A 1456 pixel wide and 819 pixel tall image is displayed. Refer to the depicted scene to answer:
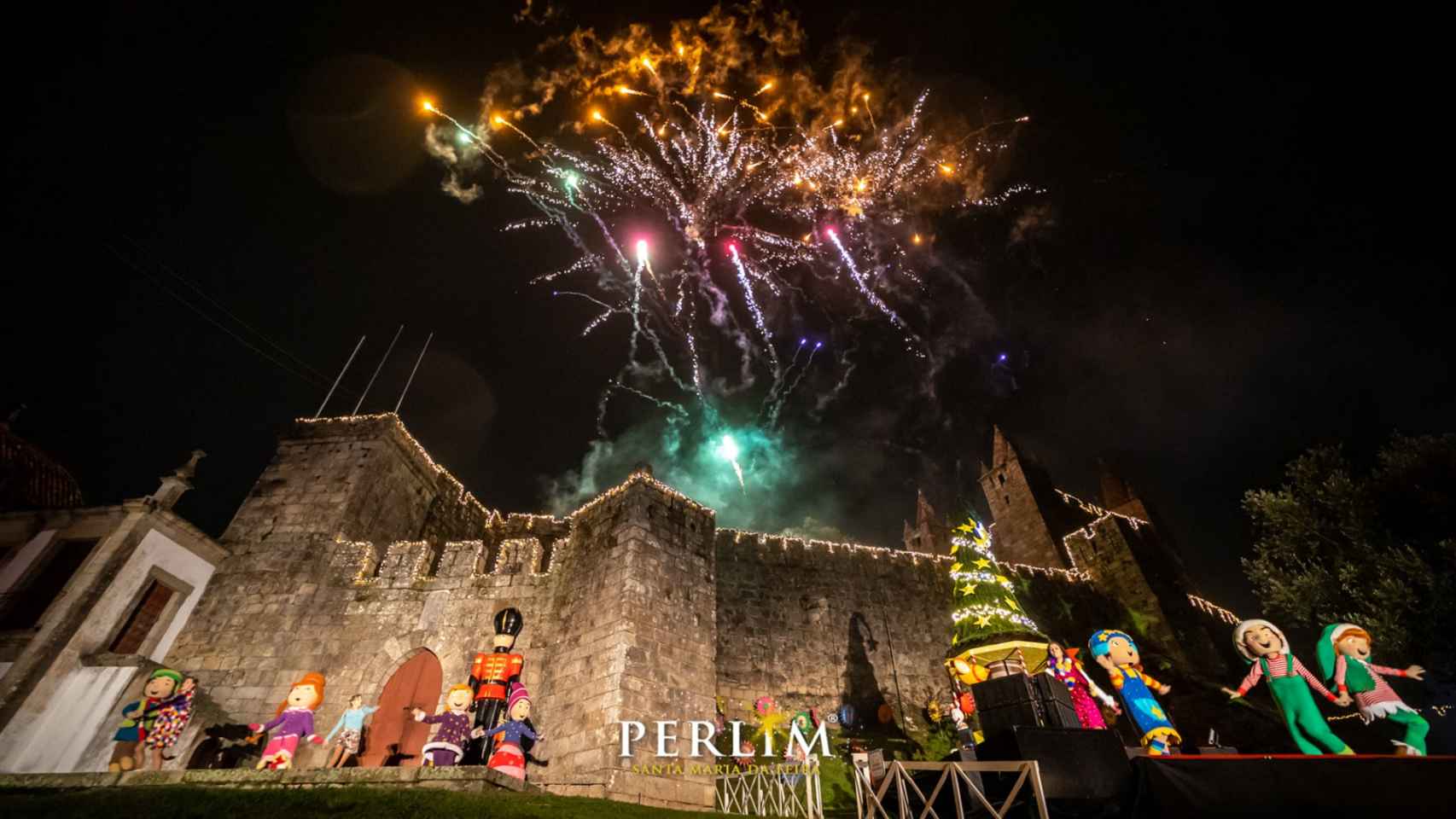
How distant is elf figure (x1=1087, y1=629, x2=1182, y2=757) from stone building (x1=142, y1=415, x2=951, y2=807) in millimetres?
6677

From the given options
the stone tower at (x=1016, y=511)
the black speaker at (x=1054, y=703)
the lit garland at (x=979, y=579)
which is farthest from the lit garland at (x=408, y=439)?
the stone tower at (x=1016, y=511)

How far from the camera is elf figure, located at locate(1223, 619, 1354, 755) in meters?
5.66

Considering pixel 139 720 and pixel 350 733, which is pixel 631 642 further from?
pixel 139 720

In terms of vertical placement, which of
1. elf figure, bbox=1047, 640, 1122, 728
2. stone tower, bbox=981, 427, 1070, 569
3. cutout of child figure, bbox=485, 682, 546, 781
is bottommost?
cutout of child figure, bbox=485, 682, 546, 781

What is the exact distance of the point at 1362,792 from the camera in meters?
4.03

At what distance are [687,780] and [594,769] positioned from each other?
1.58m

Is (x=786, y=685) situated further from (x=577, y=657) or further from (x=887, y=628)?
(x=577, y=657)

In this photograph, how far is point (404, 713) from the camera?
11.0 metres

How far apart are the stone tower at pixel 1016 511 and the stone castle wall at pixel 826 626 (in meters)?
11.4

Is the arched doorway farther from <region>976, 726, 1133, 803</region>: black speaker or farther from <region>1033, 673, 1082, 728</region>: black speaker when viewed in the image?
<region>1033, 673, 1082, 728</region>: black speaker

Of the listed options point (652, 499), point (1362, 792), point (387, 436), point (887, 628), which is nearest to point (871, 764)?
point (1362, 792)

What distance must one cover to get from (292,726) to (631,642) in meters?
5.09

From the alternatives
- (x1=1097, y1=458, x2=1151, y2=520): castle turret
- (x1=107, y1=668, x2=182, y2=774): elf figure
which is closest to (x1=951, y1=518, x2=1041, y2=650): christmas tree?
(x1=107, y1=668, x2=182, y2=774): elf figure

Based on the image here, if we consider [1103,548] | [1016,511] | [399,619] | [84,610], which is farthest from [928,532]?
[84,610]
